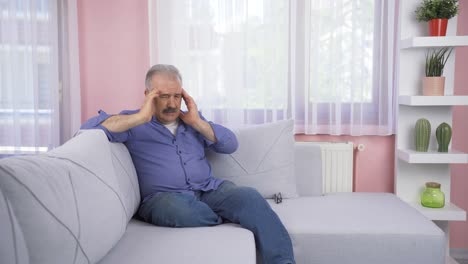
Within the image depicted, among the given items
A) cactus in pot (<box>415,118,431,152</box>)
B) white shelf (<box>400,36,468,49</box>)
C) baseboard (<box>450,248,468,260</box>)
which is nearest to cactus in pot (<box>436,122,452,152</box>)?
cactus in pot (<box>415,118,431,152</box>)

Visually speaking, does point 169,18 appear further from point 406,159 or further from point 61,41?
point 406,159

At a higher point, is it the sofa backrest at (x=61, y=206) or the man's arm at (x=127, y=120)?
the man's arm at (x=127, y=120)

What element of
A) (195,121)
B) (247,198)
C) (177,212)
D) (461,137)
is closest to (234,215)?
(247,198)

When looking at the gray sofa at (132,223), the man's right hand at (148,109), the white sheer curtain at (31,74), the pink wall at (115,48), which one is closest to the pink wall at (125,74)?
the pink wall at (115,48)

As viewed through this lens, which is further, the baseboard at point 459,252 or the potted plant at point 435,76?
the baseboard at point 459,252

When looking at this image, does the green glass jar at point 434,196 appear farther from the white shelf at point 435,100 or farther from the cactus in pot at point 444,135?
the white shelf at point 435,100

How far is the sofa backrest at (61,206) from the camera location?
125 centimetres

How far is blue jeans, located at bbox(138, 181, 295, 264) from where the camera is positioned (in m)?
2.02

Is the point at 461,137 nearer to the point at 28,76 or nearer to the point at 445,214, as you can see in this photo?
the point at 445,214

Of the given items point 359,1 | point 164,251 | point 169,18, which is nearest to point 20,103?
Answer: point 169,18

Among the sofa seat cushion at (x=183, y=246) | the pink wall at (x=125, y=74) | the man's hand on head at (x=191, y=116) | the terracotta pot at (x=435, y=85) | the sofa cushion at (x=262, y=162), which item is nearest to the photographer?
the sofa seat cushion at (x=183, y=246)

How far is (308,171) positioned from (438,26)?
1.08 metres

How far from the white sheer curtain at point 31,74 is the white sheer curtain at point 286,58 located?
64 cm

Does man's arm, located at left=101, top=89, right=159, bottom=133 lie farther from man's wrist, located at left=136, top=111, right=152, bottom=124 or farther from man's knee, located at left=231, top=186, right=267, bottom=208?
man's knee, located at left=231, top=186, right=267, bottom=208
